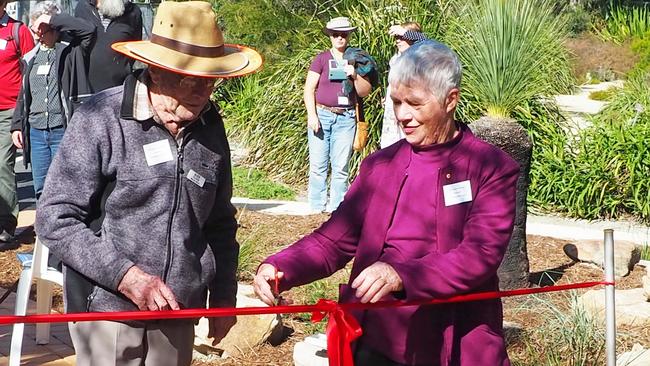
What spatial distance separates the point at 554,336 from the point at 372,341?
276cm

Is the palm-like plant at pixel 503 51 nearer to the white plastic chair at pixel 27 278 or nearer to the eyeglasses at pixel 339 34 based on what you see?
the eyeglasses at pixel 339 34

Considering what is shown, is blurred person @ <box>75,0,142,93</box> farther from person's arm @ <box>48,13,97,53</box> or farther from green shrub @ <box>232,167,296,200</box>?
green shrub @ <box>232,167,296,200</box>

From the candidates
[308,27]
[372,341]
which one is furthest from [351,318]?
[308,27]

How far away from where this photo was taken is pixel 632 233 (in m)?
10.4

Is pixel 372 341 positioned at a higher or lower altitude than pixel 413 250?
lower

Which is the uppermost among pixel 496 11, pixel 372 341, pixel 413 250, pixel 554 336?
pixel 413 250

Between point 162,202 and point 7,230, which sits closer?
point 162,202

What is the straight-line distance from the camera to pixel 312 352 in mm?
5797

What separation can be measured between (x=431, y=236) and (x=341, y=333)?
42 centimetres

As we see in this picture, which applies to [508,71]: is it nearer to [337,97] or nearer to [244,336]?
[337,97]

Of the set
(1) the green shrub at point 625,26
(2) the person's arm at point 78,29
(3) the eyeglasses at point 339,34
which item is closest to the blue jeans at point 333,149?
(3) the eyeglasses at point 339,34

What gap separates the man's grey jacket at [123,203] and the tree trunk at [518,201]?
4158 millimetres

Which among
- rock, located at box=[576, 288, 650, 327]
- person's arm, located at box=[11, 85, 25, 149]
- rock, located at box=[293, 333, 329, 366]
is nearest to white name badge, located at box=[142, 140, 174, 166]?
rock, located at box=[293, 333, 329, 366]

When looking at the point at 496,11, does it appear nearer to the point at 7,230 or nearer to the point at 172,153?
the point at 7,230
